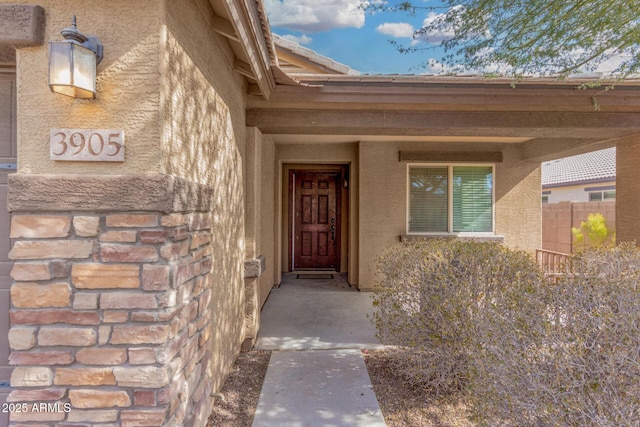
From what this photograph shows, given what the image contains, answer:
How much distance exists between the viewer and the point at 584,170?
1420 centimetres

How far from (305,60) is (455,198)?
13.1 ft

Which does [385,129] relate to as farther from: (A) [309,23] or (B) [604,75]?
(A) [309,23]

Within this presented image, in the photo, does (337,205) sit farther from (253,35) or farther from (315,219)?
(253,35)

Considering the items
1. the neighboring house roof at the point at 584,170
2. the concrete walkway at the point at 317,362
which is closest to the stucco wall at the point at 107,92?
the concrete walkway at the point at 317,362

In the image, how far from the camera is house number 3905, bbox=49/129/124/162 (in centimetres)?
180

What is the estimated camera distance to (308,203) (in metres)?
8.04

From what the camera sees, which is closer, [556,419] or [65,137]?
[556,419]

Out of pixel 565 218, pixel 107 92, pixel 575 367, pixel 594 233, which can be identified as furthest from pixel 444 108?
pixel 565 218

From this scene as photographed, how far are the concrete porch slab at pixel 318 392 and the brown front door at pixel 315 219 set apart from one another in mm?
4214

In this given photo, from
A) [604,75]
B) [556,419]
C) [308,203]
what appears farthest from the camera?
[308,203]

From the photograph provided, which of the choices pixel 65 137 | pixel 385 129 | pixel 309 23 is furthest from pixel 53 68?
pixel 309 23

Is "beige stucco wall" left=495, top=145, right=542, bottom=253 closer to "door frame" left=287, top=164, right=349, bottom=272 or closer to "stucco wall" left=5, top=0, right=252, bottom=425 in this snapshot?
"door frame" left=287, top=164, right=349, bottom=272

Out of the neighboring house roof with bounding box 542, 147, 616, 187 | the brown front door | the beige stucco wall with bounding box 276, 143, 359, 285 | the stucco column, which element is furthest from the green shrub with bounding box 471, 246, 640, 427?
the neighboring house roof with bounding box 542, 147, 616, 187

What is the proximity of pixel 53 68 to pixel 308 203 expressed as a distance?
650 cm
